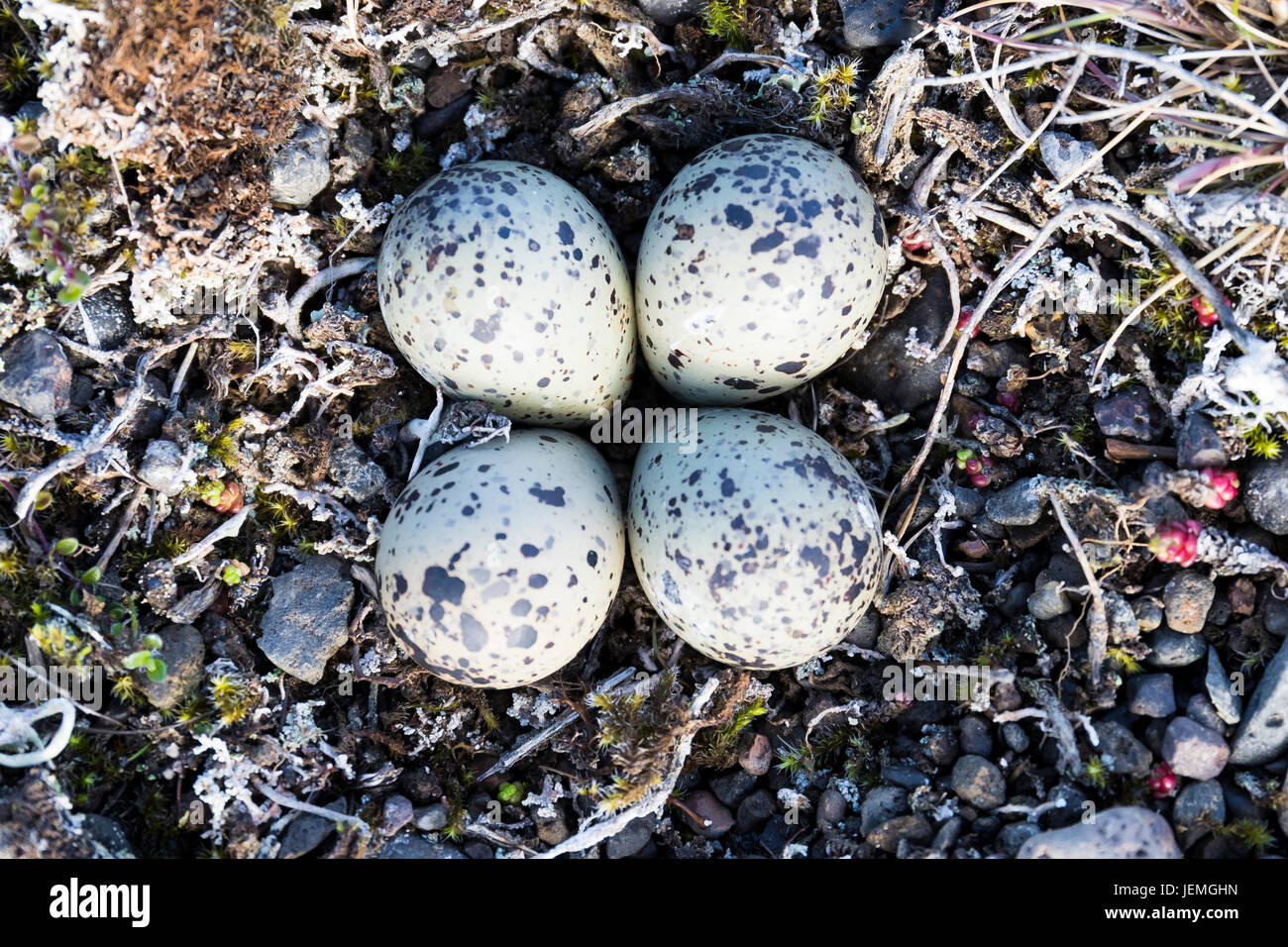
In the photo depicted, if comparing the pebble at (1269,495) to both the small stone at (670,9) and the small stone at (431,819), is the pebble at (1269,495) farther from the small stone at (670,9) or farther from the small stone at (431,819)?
the small stone at (431,819)

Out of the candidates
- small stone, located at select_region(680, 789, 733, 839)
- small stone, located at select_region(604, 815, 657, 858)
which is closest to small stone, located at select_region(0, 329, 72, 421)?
small stone, located at select_region(604, 815, 657, 858)

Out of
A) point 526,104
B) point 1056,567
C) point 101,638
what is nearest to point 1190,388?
point 1056,567

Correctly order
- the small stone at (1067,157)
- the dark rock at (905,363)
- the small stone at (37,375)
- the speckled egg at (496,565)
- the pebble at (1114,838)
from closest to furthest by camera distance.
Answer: the pebble at (1114,838)
the speckled egg at (496,565)
the small stone at (37,375)
the small stone at (1067,157)
the dark rock at (905,363)

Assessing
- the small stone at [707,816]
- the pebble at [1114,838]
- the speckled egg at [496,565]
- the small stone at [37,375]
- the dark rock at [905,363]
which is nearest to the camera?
the pebble at [1114,838]

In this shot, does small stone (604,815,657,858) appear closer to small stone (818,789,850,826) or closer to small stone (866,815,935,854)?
small stone (818,789,850,826)

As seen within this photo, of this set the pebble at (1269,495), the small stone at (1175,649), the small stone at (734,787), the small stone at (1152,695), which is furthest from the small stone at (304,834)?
the pebble at (1269,495)

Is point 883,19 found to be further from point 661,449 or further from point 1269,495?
point 1269,495

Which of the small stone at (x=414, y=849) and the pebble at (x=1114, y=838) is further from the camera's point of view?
the small stone at (x=414, y=849)
